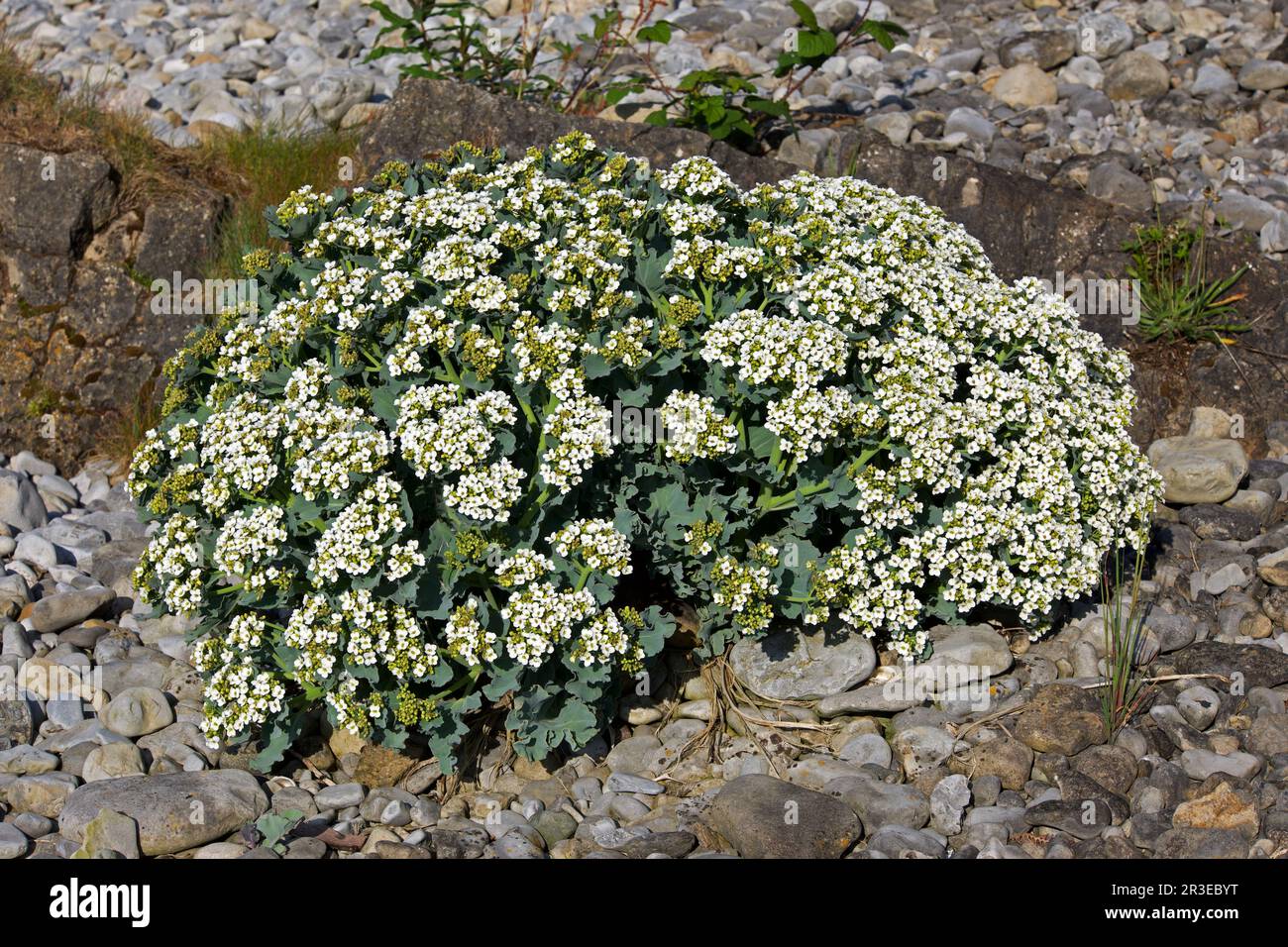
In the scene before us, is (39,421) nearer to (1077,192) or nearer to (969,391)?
(969,391)

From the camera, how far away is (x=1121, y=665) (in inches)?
196

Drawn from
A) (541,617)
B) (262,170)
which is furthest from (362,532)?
(262,170)

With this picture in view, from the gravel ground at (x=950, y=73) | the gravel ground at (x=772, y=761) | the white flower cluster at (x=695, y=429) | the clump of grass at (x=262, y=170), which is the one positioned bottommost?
the gravel ground at (x=772, y=761)

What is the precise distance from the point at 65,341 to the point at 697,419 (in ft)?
13.7

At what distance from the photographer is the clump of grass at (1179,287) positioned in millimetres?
7082

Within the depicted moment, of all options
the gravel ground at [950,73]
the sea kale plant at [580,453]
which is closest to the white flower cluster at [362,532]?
the sea kale plant at [580,453]

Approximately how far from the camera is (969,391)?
557 cm

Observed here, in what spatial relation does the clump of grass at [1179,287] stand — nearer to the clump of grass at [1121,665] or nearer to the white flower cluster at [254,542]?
the clump of grass at [1121,665]

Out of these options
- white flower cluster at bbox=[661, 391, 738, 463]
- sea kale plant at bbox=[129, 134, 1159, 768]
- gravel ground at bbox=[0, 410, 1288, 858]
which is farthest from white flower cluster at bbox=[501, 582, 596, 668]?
gravel ground at bbox=[0, 410, 1288, 858]

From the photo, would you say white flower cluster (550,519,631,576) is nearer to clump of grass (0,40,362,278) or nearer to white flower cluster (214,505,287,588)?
white flower cluster (214,505,287,588)

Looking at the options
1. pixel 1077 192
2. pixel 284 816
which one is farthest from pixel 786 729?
pixel 1077 192

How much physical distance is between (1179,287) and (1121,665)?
A: 302 centimetres

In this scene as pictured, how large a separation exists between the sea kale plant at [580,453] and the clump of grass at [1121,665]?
21cm

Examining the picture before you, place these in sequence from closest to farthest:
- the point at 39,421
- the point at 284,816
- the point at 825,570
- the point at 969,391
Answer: the point at 284,816 < the point at 825,570 < the point at 969,391 < the point at 39,421
